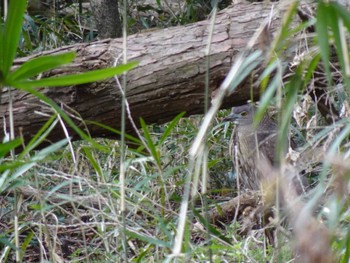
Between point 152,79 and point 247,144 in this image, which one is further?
point 247,144

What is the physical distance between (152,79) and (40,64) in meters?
1.56

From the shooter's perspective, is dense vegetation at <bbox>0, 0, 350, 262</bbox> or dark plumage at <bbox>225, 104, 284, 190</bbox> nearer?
dense vegetation at <bbox>0, 0, 350, 262</bbox>

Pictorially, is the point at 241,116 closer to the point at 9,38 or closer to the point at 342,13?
the point at 9,38

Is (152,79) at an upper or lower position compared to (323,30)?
lower

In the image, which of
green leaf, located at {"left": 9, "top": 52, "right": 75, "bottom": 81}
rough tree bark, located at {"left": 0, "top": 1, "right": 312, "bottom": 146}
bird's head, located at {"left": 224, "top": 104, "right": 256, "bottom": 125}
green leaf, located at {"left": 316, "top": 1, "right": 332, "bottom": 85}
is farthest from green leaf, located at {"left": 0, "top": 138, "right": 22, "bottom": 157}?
bird's head, located at {"left": 224, "top": 104, "right": 256, "bottom": 125}

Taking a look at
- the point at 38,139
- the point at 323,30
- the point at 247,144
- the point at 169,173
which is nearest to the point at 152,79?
the point at 169,173

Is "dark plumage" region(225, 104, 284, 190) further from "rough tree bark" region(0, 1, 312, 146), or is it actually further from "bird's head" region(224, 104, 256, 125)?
"rough tree bark" region(0, 1, 312, 146)

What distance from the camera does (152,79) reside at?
10.1 ft

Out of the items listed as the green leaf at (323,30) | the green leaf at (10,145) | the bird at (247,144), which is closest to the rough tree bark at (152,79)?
the bird at (247,144)

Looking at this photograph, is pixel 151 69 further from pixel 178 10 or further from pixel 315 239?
pixel 178 10

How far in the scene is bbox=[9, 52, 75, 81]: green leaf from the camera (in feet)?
4.74

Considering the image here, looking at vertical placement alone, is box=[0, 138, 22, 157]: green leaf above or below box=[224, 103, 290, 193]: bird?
above

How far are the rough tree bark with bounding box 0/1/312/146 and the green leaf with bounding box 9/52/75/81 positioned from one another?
1.46 meters

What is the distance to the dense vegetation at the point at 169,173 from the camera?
1.41 meters
